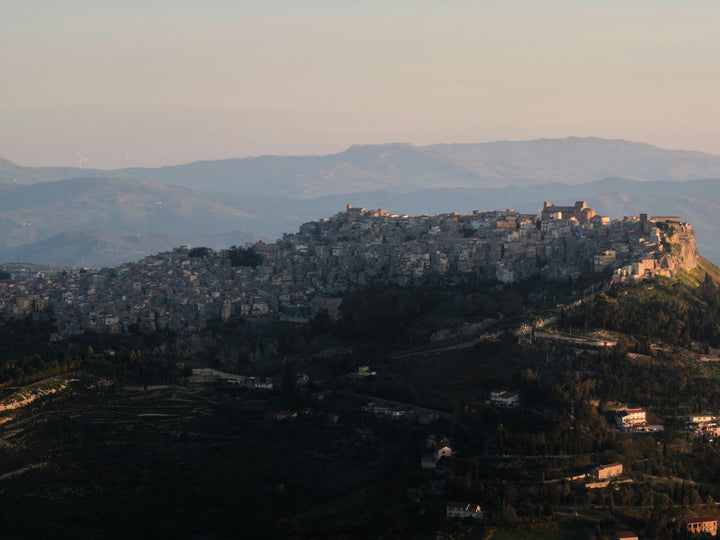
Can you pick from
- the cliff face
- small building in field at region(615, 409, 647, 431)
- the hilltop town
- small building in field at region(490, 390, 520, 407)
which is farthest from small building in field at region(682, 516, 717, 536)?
the cliff face

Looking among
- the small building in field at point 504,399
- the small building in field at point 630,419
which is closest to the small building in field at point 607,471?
the small building in field at point 630,419

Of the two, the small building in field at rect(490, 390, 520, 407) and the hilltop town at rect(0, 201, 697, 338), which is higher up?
the hilltop town at rect(0, 201, 697, 338)

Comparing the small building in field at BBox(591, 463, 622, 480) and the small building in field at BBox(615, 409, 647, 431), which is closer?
the small building in field at BBox(591, 463, 622, 480)

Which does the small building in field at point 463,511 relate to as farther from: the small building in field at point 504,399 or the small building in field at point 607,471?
the small building in field at point 504,399

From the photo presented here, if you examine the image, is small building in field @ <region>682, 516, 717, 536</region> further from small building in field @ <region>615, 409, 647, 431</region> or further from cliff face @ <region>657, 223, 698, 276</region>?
cliff face @ <region>657, 223, 698, 276</region>

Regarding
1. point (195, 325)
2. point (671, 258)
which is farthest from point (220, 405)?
point (671, 258)

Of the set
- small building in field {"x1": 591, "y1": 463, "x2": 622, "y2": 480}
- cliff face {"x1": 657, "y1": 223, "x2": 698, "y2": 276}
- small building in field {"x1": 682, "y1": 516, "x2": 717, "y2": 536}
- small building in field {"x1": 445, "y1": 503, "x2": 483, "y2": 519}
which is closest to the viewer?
small building in field {"x1": 682, "y1": 516, "x2": 717, "y2": 536}
